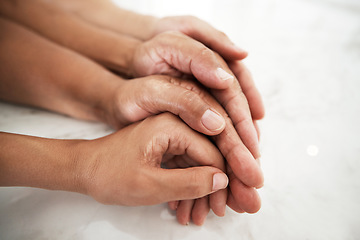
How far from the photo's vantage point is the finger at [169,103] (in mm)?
540

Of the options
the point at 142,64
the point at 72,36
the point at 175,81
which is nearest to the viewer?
the point at 175,81

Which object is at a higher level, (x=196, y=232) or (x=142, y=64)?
(x=142, y=64)

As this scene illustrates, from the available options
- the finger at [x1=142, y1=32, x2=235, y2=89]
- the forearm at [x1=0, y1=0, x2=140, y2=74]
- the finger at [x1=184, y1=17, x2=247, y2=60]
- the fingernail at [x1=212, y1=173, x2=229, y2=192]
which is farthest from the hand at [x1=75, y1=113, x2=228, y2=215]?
the forearm at [x1=0, y1=0, x2=140, y2=74]

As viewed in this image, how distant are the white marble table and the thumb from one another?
0.36 feet

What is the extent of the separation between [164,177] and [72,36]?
0.70m

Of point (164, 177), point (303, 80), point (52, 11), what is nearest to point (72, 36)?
point (52, 11)

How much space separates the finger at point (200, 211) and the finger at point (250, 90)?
29 centimetres

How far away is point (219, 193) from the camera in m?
0.54

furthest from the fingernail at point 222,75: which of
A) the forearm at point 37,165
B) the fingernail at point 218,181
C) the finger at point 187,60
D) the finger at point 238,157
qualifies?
the forearm at point 37,165

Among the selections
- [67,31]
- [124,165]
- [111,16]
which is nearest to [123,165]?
[124,165]

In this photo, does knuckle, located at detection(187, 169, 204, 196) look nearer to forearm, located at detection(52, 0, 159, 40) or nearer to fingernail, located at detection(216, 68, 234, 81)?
fingernail, located at detection(216, 68, 234, 81)

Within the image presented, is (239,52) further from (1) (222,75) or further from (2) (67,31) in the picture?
(2) (67,31)

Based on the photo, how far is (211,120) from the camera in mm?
534

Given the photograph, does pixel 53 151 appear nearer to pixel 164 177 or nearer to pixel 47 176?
pixel 47 176
